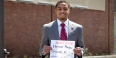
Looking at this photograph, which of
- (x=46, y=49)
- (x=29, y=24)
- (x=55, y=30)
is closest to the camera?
(x=46, y=49)

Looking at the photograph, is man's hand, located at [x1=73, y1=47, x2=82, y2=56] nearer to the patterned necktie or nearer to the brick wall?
the patterned necktie

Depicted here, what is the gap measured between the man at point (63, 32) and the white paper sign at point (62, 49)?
0.05m

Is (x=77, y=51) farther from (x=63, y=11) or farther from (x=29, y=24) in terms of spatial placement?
(x=29, y=24)

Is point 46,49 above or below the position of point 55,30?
below

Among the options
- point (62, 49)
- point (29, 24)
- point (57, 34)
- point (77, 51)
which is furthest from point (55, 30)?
point (29, 24)

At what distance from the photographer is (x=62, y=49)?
362 cm

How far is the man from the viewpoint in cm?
354

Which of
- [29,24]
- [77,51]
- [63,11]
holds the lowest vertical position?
[77,51]

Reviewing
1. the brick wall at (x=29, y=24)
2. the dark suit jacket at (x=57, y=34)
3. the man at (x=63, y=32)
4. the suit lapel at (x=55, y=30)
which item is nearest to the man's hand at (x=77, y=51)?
the man at (x=63, y=32)

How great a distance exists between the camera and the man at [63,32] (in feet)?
11.6

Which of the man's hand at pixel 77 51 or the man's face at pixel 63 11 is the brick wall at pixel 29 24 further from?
the man's hand at pixel 77 51

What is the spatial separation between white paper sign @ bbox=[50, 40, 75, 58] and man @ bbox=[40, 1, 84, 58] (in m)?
0.05

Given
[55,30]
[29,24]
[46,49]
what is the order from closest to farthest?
1. [46,49]
2. [55,30]
3. [29,24]

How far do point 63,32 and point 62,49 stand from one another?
0.72 ft
